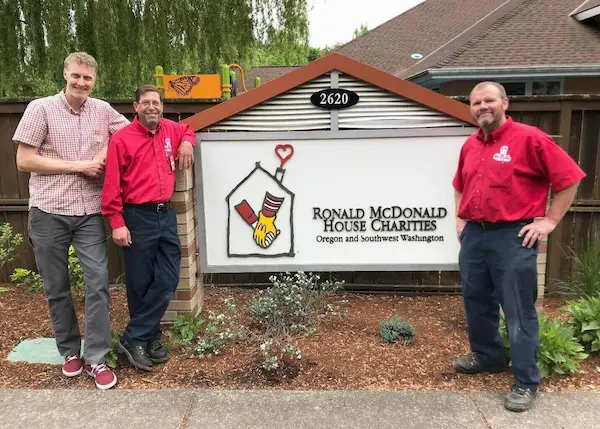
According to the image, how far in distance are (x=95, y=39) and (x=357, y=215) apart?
7816 millimetres

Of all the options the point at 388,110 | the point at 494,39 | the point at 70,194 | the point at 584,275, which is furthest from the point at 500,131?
the point at 494,39

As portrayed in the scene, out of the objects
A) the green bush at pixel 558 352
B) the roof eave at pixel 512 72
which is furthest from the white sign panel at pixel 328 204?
the roof eave at pixel 512 72

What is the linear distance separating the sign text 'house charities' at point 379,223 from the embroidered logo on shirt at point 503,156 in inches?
51.2

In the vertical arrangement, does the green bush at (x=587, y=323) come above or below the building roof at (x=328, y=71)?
below

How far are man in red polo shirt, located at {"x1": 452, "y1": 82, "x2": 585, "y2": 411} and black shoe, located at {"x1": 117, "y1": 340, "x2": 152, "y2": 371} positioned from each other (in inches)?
83.6

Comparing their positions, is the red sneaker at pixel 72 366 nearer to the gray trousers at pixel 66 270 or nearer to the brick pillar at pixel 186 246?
the gray trousers at pixel 66 270

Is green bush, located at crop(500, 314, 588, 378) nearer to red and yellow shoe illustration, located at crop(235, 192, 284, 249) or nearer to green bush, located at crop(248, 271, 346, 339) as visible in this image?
green bush, located at crop(248, 271, 346, 339)

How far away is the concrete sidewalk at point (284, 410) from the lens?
2.70 metres

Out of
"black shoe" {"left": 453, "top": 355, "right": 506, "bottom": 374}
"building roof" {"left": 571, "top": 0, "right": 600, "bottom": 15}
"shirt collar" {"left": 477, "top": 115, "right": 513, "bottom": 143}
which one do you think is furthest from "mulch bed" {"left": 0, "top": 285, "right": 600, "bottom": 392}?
"building roof" {"left": 571, "top": 0, "right": 600, "bottom": 15}

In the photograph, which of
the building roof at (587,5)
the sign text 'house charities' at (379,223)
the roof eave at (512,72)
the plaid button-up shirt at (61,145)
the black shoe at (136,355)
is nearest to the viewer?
the plaid button-up shirt at (61,145)

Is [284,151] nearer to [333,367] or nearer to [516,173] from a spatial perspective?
[333,367]

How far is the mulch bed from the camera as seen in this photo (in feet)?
10.3

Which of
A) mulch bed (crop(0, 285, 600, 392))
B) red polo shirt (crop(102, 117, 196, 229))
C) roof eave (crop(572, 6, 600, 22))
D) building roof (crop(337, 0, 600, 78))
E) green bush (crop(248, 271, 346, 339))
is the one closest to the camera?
red polo shirt (crop(102, 117, 196, 229))

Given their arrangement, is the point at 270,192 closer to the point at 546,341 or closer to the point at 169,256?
the point at 169,256
